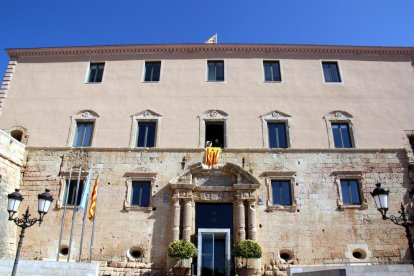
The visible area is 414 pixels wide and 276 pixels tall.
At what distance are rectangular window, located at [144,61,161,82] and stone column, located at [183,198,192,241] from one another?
7.68 meters

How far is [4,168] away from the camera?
59.1 feet

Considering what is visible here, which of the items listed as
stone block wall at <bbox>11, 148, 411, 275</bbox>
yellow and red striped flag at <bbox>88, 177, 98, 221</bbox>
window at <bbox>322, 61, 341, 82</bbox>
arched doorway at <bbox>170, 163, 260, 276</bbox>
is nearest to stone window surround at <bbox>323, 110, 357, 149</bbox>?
stone block wall at <bbox>11, 148, 411, 275</bbox>

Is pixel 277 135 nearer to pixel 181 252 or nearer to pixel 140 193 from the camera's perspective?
pixel 140 193

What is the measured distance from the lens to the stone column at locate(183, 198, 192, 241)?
17281mm

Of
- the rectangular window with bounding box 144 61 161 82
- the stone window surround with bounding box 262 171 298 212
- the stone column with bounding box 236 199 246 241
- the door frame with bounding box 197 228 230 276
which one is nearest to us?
the door frame with bounding box 197 228 230 276

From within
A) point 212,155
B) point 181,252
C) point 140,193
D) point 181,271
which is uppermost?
point 212,155

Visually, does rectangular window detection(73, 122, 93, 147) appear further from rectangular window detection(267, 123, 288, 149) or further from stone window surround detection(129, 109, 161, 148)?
rectangular window detection(267, 123, 288, 149)

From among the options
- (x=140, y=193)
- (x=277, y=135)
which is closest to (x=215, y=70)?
(x=277, y=135)

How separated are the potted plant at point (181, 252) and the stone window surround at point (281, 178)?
424 centimetres

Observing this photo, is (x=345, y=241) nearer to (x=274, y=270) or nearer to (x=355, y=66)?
(x=274, y=270)

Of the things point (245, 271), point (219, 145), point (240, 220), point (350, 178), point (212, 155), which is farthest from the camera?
point (219, 145)

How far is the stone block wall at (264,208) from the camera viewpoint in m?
17.4

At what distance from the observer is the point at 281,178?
61.4 feet

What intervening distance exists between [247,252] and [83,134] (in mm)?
10691
